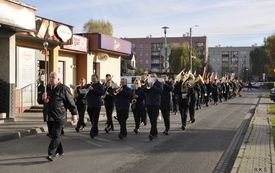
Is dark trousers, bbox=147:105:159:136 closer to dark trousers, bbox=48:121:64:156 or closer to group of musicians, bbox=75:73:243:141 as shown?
group of musicians, bbox=75:73:243:141

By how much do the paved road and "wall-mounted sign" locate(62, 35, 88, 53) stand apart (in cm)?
1118

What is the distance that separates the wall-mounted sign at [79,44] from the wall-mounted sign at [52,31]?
8.14 ft

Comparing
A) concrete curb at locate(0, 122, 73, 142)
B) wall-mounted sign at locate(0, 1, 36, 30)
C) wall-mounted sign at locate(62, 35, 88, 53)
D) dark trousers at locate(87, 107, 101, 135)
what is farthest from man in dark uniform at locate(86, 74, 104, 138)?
wall-mounted sign at locate(62, 35, 88, 53)

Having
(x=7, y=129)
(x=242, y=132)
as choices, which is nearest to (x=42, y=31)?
(x=7, y=129)

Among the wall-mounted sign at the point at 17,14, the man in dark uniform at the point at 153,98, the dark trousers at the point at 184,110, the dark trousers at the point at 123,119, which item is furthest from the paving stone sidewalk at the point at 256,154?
the wall-mounted sign at the point at 17,14

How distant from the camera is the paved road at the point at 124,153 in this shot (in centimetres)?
698

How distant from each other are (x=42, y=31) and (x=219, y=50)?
129m

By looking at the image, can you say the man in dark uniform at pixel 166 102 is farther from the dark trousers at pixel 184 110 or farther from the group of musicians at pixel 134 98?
the dark trousers at pixel 184 110

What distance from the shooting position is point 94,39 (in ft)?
82.2

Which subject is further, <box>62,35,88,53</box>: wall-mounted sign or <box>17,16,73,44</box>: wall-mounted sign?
<box>62,35,88,53</box>: wall-mounted sign

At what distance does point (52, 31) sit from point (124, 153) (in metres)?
11.5

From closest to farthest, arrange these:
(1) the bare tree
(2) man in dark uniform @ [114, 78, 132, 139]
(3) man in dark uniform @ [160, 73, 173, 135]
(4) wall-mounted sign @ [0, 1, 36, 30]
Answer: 1. (2) man in dark uniform @ [114, 78, 132, 139]
2. (3) man in dark uniform @ [160, 73, 173, 135]
3. (4) wall-mounted sign @ [0, 1, 36, 30]
4. (1) the bare tree

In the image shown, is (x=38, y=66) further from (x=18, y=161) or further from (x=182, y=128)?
(x=18, y=161)

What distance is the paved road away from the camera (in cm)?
698
